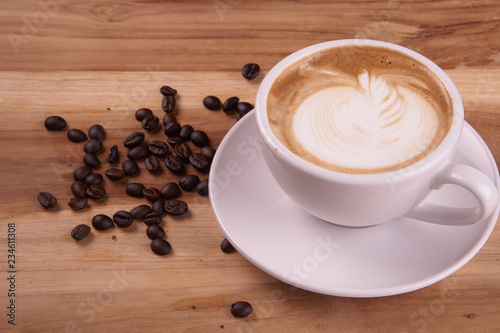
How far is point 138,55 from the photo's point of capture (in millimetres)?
1976

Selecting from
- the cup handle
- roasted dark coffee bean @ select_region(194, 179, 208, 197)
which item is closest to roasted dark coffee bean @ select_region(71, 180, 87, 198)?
roasted dark coffee bean @ select_region(194, 179, 208, 197)

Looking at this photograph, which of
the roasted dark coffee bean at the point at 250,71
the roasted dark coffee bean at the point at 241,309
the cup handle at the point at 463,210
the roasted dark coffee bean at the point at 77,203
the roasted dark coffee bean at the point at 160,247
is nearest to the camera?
the cup handle at the point at 463,210

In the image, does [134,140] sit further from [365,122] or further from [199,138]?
[365,122]

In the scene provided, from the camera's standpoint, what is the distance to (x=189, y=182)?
1.55 meters

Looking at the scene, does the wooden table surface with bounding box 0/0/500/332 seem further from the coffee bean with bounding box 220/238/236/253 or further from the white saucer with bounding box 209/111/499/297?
the white saucer with bounding box 209/111/499/297

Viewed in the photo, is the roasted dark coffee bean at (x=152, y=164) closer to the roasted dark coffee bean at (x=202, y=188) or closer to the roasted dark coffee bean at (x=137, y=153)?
the roasted dark coffee bean at (x=137, y=153)

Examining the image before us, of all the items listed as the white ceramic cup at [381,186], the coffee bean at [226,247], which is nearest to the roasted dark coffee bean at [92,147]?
the coffee bean at [226,247]

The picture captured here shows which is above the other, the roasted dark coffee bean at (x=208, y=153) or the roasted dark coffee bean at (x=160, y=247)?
the roasted dark coffee bean at (x=208, y=153)

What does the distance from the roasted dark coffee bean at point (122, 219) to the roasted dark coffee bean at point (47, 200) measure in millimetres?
198

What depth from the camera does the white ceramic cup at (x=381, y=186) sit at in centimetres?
111

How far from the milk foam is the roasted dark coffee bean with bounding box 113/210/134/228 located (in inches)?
21.6

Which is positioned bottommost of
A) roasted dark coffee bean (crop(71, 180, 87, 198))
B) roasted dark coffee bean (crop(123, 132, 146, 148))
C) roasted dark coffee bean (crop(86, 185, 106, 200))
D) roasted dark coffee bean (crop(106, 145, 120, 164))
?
roasted dark coffee bean (crop(71, 180, 87, 198))

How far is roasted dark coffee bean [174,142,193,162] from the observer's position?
1.63 m

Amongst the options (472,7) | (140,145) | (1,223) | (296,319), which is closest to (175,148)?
(140,145)
